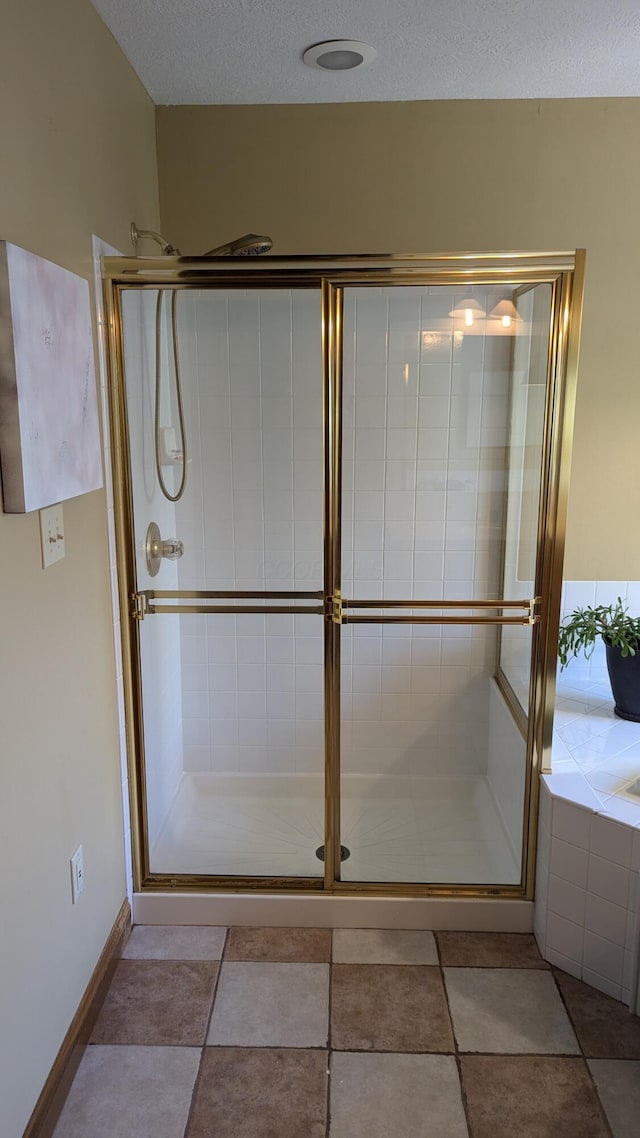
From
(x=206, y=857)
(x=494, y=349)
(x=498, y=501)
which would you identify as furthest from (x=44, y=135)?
(x=206, y=857)

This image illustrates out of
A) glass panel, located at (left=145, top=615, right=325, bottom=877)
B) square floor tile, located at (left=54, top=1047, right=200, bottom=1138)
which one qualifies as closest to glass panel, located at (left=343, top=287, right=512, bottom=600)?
glass panel, located at (left=145, top=615, right=325, bottom=877)

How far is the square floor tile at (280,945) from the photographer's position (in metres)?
2.10

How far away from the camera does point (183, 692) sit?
2570 millimetres

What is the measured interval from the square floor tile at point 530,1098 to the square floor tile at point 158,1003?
626 millimetres

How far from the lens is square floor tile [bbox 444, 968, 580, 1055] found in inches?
71.4

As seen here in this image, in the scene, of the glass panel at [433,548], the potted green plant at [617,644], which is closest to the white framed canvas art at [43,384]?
the glass panel at [433,548]

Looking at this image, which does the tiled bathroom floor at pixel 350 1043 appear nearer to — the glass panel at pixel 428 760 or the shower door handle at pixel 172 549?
the glass panel at pixel 428 760

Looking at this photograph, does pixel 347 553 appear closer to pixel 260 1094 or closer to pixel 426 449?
pixel 426 449

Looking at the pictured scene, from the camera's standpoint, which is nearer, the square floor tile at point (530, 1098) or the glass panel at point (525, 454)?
the square floor tile at point (530, 1098)

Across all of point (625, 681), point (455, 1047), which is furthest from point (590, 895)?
point (625, 681)

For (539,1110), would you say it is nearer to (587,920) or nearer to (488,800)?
(587,920)

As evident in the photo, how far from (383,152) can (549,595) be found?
149cm

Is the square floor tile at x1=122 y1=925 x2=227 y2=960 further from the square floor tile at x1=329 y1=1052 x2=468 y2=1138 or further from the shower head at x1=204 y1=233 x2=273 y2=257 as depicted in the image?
the shower head at x1=204 y1=233 x2=273 y2=257

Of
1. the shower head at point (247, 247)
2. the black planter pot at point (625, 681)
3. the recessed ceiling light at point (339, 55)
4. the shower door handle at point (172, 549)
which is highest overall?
the recessed ceiling light at point (339, 55)
